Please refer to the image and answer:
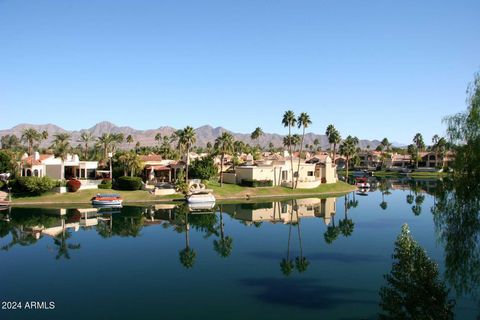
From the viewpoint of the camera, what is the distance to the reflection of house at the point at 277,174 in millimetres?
95625

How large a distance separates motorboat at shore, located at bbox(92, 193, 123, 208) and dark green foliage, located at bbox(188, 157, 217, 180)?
2067 centimetres

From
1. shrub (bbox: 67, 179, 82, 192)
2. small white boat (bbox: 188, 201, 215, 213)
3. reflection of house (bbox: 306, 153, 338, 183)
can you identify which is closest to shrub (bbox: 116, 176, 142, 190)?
shrub (bbox: 67, 179, 82, 192)

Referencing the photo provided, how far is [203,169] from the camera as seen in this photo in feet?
294

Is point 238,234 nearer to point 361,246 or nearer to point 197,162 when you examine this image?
point 361,246

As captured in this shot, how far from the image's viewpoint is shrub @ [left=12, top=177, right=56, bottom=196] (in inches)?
2894

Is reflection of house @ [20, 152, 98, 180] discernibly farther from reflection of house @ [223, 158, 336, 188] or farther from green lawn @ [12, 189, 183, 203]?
reflection of house @ [223, 158, 336, 188]

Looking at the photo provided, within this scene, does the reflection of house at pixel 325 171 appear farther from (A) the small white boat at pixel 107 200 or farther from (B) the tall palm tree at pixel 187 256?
(B) the tall palm tree at pixel 187 256

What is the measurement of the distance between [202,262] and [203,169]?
5169cm

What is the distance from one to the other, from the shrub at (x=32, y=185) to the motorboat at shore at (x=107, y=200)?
9291 mm

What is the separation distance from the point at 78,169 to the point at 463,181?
88.0m

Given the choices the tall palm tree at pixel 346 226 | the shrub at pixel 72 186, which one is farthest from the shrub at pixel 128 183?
the tall palm tree at pixel 346 226

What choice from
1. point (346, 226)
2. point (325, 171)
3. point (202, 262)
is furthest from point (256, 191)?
point (202, 262)

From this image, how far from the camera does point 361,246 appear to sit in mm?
45156

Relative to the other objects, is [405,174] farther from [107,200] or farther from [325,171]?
[107,200]
